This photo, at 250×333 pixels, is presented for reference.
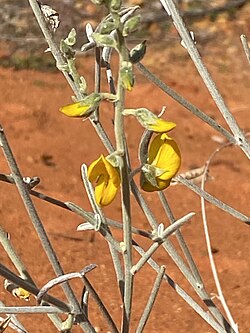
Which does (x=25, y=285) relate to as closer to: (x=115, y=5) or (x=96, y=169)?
(x=96, y=169)

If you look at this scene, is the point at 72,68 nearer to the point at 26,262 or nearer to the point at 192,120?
the point at 26,262

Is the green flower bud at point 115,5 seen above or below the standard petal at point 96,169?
above

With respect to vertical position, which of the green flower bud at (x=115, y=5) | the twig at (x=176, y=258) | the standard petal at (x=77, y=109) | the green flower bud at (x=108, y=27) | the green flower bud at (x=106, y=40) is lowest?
the twig at (x=176, y=258)

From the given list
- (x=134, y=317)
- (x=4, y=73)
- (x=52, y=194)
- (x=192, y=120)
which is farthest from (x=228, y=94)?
(x=134, y=317)

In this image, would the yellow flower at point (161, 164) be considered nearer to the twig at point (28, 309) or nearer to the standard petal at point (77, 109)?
the standard petal at point (77, 109)

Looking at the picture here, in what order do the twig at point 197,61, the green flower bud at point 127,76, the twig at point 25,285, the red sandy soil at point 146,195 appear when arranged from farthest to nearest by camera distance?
1. the red sandy soil at point 146,195
2. the twig at point 197,61
3. the twig at point 25,285
4. the green flower bud at point 127,76

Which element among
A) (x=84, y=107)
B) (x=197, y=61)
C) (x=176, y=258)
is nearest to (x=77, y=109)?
(x=84, y=107)

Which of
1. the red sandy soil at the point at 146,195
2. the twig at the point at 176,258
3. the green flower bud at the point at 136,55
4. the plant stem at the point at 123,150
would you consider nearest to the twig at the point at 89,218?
the plant stem at the point at 123,150

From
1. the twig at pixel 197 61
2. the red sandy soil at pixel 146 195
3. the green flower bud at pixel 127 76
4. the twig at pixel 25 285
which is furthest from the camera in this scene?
the red sandy soil at pixel 146 195
